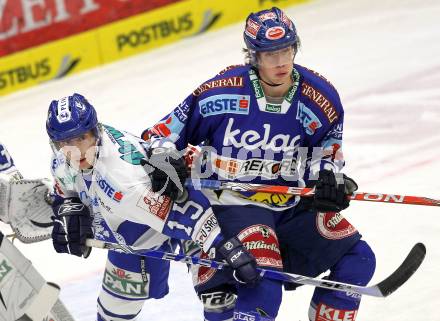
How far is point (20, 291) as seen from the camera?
421cm

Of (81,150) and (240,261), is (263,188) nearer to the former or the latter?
(240,261)

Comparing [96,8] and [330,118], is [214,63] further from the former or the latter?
[330,118]

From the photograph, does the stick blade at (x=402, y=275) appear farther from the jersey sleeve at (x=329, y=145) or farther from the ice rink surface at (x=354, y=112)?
the ice rink surface at (x=354, y=112)

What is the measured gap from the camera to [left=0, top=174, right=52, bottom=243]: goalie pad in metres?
5.28

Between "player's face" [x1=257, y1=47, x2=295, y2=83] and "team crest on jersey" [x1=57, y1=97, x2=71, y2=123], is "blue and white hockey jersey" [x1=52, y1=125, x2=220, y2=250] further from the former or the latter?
"player's face" [x1=257, y1=47, x2=295, y2=83]

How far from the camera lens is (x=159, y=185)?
432 cm

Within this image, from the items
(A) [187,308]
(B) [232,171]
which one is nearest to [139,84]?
(A) [187,308]

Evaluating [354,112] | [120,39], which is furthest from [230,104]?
[120,39]

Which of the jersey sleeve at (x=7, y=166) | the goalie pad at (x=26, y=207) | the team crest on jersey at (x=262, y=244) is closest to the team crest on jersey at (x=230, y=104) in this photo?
the team crest on jersey at (x=262, y=244)

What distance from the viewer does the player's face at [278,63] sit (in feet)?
14.0

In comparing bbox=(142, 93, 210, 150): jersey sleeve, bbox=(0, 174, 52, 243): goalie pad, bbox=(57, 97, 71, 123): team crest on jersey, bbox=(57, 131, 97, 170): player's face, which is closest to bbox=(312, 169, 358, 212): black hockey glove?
bbox=(142, 93, 210, 150): jersey sleeve

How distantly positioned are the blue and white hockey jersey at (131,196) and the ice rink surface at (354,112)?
113 cm

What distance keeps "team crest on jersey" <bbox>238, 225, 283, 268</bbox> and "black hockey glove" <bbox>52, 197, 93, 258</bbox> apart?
678mm

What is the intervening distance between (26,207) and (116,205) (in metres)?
1.09
